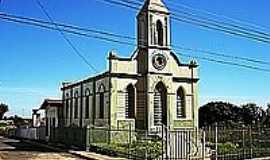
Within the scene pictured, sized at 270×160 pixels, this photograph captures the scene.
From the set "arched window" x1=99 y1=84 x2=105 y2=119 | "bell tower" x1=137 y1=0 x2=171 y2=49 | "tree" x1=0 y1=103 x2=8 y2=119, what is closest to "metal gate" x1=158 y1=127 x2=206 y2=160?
"arched window" x1=99 y1=84 x2=105 y2=119

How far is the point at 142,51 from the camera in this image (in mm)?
38594

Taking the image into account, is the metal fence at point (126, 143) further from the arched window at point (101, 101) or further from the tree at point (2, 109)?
the tree at point (2, 109)

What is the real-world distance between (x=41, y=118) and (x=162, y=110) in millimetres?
30084

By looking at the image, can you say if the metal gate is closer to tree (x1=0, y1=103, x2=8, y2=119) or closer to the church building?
the church building

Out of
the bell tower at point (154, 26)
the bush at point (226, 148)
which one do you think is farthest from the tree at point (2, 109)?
the bush at point (226, 148)

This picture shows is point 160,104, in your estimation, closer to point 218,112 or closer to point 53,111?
point 53,111

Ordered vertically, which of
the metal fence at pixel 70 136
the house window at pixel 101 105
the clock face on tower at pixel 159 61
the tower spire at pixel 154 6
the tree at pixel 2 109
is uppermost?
the tower spire at pixel 154 6

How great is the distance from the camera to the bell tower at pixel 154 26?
3834cm

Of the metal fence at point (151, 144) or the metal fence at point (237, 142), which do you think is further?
the metal fence at point (237, 142)

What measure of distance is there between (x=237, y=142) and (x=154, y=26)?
17148 millimetres

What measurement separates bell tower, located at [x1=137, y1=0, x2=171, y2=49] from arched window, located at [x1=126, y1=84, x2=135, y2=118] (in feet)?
11.9

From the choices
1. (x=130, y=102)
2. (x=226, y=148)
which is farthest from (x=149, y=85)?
(x=226, y=148)

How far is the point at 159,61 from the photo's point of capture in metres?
38.3

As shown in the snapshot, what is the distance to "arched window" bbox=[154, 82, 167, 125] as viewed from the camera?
3819 centimetres
